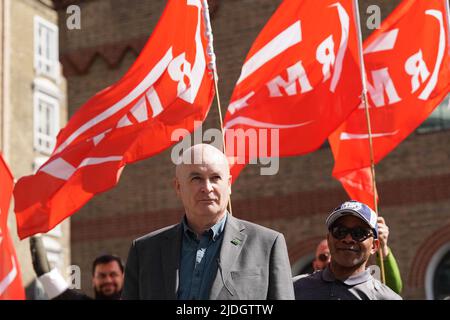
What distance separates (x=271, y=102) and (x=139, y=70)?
1230 millimetres

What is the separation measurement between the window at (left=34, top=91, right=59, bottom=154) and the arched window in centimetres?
1401

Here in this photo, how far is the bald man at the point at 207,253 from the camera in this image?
11.8 feet

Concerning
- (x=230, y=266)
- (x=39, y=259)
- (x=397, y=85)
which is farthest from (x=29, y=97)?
Answer: (x=230, y=266)

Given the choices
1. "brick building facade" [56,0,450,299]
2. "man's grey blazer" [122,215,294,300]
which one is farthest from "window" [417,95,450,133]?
"man's grey blazer" [122,215,294,300]

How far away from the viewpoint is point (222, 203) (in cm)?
367

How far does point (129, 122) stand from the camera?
320 inches

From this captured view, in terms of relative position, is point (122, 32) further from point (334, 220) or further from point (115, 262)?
point (334, 220)

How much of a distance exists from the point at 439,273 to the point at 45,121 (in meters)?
14.8

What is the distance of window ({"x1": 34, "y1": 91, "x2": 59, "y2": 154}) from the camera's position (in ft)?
84.3

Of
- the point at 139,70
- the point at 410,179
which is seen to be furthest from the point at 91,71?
the point at 139,70

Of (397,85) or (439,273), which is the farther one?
(439,273)

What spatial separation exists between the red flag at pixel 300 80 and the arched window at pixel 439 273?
677 cm

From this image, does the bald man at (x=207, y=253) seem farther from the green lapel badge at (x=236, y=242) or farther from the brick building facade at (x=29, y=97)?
the brick building facade at (x=29, y=97)
